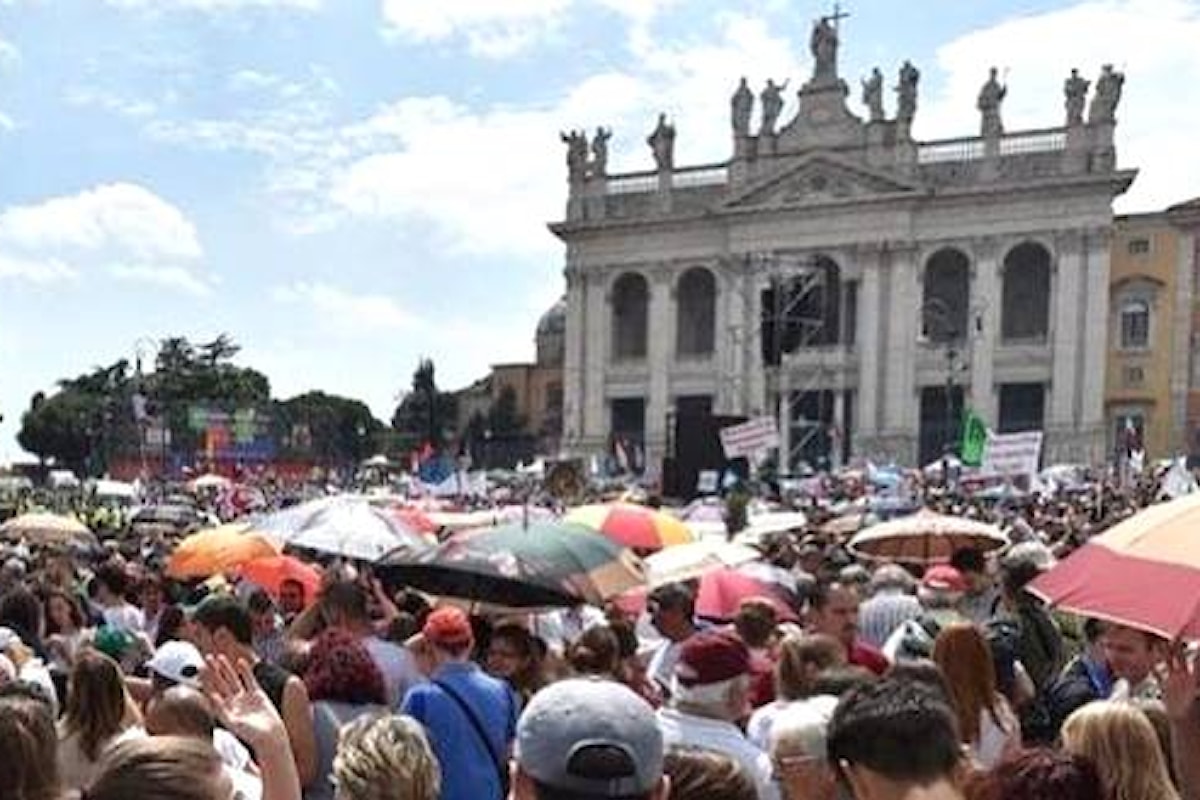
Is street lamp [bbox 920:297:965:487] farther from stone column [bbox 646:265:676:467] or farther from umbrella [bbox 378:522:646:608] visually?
umbrella [bbox 378:522:646:608]

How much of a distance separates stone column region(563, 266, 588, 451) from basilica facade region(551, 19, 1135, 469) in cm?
113

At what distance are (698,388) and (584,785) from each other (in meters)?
68.4

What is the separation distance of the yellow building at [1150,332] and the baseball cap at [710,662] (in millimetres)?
60493

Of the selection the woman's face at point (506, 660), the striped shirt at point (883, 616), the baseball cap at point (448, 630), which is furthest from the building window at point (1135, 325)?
the baseball cap at point (448, 630)

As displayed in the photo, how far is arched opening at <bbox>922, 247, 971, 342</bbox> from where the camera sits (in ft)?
214

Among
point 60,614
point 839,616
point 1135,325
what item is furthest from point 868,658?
point 1135,325

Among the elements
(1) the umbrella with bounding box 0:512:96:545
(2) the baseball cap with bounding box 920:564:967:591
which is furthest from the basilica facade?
(2) the baseball cap with bounding box 920:564:967:591

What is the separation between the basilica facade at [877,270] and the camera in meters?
62.8

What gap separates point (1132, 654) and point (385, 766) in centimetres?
271

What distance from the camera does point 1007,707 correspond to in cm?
534

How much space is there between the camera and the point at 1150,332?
63406 mm

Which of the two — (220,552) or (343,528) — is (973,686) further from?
(220,552)

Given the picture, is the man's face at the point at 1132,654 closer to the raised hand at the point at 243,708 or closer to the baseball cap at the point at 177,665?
the raised hand at the point at 243,708

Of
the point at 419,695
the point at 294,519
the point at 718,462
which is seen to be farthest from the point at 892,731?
the point at 718,462
